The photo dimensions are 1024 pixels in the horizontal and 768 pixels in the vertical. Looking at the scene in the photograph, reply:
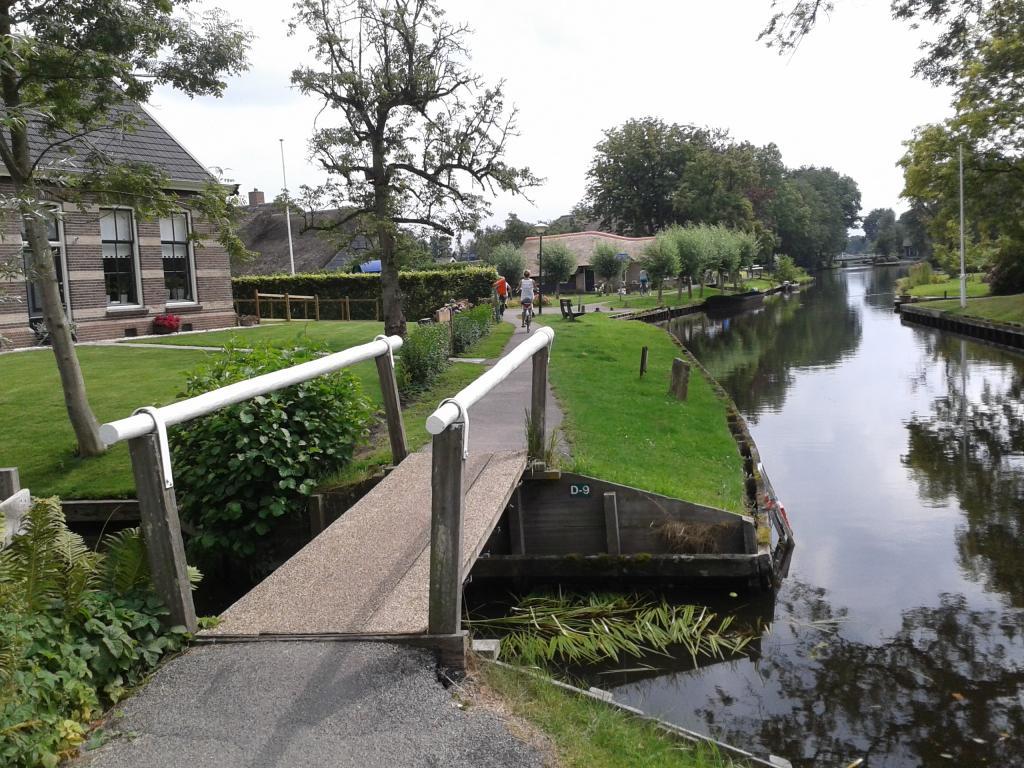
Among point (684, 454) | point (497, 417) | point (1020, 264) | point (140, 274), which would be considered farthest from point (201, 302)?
point (1020, 264)

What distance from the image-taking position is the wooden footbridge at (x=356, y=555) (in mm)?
4566

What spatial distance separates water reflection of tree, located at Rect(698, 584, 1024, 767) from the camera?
22.0 ft

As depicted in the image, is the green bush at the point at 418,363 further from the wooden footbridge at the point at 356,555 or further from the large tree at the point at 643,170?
the large tree at the point at 643,170

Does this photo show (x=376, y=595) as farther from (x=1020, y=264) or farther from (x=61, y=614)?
(x=1020, y=264)

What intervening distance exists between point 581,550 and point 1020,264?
4367cm

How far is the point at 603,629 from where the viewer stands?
8508 millimetres

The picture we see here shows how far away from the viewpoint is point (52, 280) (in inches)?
414

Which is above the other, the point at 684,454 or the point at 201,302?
the point at 201,302

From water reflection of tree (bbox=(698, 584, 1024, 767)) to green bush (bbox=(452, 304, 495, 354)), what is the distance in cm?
1377

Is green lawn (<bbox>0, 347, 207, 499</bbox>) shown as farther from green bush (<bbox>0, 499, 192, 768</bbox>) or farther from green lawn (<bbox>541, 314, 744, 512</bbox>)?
green lawn (<bbox>541, 314, 744, 512</bbox>)

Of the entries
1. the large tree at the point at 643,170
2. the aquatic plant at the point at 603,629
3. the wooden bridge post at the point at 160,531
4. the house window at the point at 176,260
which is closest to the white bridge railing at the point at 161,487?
the wooden bridge post at the point at 160,531

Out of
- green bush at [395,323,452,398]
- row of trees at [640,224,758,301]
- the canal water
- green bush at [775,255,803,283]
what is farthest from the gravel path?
green bush at [775,255,803,283]

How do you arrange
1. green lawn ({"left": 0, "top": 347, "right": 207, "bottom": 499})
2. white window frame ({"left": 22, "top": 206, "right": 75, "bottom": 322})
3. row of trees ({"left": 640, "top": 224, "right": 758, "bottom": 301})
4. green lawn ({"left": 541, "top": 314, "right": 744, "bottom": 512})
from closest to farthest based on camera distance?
green lawn ({"left": 0, "top": 347, "right": 207, "bottom": 499}) < green lawn ({"left": 541, "top": 314, "right": 744, "bottom": 512}) < white window frame ({"left": 22, "top": 206, "right": 75, "bottom": 322}) < row of trees ({"left": 640, "top": 224, "right": 758, "bottom": 301})

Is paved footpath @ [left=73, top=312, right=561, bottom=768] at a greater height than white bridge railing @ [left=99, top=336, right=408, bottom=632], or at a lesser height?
lesser
